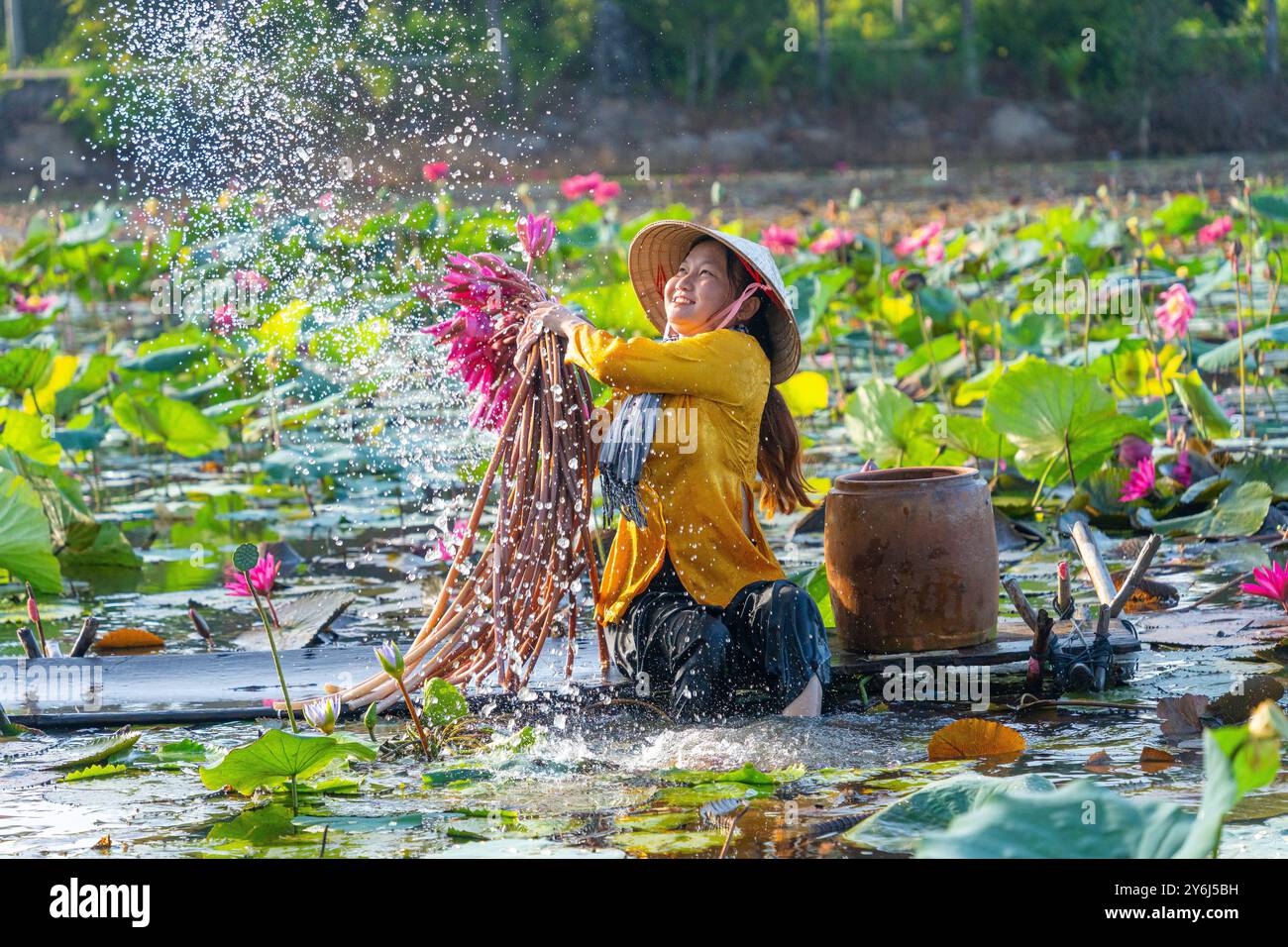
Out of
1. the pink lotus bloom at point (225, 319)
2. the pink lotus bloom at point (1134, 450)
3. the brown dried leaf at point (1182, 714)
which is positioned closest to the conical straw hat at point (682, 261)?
the brown dried leaf at point (1182, 714)

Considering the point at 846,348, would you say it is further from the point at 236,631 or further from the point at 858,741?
the point at 858,741

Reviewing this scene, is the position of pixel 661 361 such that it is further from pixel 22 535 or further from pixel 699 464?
pixel 22 535

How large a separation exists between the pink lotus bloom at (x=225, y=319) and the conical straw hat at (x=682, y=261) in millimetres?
3171

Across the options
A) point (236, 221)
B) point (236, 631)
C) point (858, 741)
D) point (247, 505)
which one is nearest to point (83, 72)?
point (236, 221)

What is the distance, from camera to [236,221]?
29.8 ft

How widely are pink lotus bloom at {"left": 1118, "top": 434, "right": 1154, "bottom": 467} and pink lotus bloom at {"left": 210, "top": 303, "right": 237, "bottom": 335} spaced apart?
134 inches

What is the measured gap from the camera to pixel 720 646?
3391 mm

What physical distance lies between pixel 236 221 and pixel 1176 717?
6.91 metres

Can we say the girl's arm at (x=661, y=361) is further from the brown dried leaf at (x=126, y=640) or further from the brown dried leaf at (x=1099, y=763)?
the brown dried leaf at (x=126, y=640)

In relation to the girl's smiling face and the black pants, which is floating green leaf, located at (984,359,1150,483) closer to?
the girl's smiling face

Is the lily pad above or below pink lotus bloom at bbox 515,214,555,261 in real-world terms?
below

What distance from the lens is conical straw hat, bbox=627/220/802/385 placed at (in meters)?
3.55

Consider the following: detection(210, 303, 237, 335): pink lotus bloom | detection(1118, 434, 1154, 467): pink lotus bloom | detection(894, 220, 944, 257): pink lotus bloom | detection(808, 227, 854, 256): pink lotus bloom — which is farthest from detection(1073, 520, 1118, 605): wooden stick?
detection(808, 227, 854, 256): pink lotus bloom
